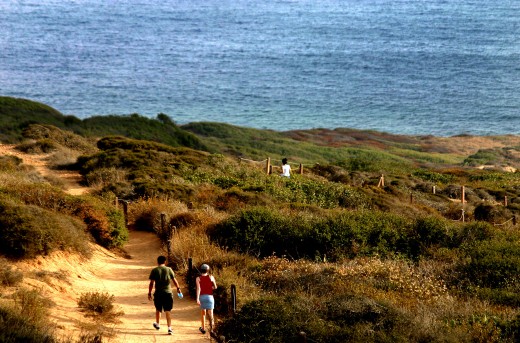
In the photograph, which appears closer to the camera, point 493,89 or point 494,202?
point 494,202

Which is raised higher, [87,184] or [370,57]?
[370,57]

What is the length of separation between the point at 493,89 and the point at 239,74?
36798 millimetres

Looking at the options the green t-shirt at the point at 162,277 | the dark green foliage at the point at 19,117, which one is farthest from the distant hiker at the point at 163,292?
the dark green foliage at the point at 19,117

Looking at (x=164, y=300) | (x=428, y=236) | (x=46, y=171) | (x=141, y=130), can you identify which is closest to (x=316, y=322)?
(x=164, y=300)

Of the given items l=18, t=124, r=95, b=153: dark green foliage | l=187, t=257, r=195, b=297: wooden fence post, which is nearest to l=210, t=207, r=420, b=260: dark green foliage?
l=187, t=257, r=195, b=297: wooden fence post

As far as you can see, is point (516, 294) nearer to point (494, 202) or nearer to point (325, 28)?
point (494, 202)

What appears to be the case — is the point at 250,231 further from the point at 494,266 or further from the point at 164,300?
Result: the point at 494,266

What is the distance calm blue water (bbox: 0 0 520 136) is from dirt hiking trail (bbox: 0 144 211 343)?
6486 cm

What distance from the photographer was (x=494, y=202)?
34.3m

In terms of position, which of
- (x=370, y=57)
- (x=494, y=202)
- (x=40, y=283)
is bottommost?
(x=494, y=202)

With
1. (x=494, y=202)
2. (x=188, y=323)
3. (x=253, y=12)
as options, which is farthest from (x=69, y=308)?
(x=253, y=12)

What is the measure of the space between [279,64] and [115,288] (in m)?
101

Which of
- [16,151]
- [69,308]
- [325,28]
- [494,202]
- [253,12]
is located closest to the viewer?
[69,308]

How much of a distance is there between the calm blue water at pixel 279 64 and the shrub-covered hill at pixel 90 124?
99.8 feet
